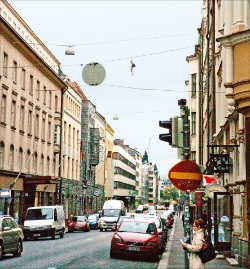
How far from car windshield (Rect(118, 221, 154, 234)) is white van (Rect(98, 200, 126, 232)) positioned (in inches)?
1177

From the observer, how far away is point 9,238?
21.5 m

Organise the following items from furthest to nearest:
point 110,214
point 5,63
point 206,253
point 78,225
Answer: point 110,214
point 78,225
point 5,63
point 206,253

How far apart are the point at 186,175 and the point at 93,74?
8939 millimetres

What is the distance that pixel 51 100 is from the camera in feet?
194

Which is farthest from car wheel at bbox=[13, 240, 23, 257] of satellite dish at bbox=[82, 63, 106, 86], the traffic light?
the traffic light

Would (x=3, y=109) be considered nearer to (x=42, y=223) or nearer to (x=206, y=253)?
(x=42, y=223)

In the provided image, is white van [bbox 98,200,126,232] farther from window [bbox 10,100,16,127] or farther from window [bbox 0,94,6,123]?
window [bbox 0,94,6,123]

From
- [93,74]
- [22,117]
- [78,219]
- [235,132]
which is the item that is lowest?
[78,219]

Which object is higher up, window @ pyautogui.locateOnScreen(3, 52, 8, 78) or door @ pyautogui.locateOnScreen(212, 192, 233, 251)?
window @ pyautogui.locateOnScreen(3, 52, 8, 78)

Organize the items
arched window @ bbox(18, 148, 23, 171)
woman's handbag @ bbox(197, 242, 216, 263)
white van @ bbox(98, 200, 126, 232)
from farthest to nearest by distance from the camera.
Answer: white van @ bbox(98, 200, 126, 232), arched window @ bbox(18, 148, 23, 171), woman's handbag @ bbox(197, 242, 216, 263)

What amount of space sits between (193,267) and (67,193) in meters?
54.4

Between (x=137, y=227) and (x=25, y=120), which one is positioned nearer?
(x=137, y=227)

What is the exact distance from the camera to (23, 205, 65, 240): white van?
36562 millimetres

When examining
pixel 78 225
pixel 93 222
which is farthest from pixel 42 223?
pixel 93 222
